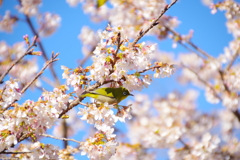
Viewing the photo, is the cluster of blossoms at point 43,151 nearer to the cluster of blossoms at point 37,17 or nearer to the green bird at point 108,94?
the green bird at point 108,94

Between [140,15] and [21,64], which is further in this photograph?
[21,64]

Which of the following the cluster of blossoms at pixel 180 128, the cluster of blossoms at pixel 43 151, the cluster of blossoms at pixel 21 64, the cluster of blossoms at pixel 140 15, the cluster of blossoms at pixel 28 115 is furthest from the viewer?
the cluster of blossoms at pixel 21 64

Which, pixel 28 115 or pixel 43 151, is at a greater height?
pixel 28 115

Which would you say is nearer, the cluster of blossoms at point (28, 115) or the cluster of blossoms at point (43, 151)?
the cluster of blossoms at point (28, 115)

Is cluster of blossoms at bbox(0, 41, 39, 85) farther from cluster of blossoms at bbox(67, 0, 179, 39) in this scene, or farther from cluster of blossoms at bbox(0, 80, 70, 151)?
cluster of blossoms at bbox(0, 80, 70, 151)

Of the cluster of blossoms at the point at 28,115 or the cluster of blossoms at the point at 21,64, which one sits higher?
the cluster of blossoms at the point at 21,64

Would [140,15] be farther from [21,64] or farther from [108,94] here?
[108,94]

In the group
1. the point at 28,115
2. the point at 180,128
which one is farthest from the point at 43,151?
the point at 180,128

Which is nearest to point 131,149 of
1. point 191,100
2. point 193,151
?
point 193,151

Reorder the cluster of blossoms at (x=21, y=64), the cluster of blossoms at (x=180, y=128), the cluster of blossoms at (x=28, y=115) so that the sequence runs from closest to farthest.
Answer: the cluster of blossoms at (x=28, y=115) < the cluster of blossoms at (x=180, y=128) < the cluster of blossoms at (x=21, y=64)

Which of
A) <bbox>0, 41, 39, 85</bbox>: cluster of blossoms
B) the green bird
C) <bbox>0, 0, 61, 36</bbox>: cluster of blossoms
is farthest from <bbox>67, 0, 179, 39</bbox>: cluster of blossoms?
the green bird

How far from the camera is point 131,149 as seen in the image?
6605mm

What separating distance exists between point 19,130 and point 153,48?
1489 millimetres

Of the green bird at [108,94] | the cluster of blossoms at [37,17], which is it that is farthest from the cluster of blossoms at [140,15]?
the green bird at [108,94]
